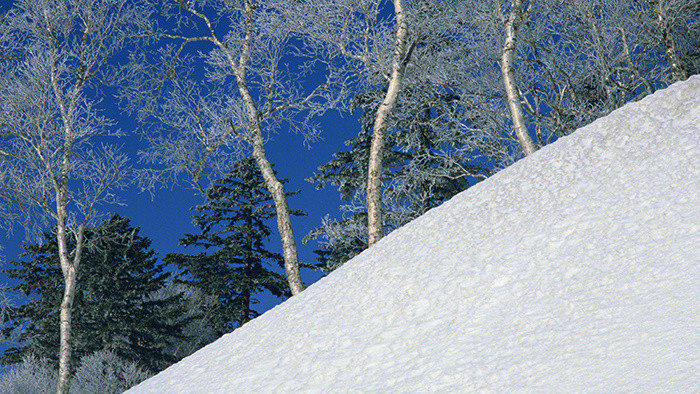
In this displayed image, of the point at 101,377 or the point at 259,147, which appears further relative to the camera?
the point at 101,377

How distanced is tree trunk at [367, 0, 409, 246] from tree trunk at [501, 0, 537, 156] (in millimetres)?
1548

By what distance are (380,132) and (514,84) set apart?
2195 millimetres

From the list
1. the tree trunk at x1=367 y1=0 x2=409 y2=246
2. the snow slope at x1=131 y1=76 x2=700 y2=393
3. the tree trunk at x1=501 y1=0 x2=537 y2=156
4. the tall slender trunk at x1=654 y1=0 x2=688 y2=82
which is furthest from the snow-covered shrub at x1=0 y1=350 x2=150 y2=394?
the tall slender trunk at x1=654 y1=0 x2=688 y2=82

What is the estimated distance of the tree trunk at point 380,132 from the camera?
8211 millimetres

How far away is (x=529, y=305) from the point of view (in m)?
4.04

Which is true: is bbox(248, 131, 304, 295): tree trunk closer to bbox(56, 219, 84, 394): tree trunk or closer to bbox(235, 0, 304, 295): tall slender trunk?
bbox(235, 0, 304, 295): tall slender trunk

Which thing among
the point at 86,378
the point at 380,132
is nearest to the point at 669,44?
the point at 380,132

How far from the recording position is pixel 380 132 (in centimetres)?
832

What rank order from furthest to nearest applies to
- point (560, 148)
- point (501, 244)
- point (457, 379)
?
point (560, 148) → point (501, 244) → point (457, 379)

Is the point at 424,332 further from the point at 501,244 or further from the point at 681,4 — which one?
the point at 681,4

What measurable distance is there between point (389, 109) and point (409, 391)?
5.41 metres

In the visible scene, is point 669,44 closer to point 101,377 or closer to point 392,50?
point 392,50

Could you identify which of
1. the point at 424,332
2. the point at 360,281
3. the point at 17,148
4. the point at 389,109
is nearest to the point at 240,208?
the point at 17,148

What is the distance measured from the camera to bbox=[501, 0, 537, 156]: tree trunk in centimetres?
837
